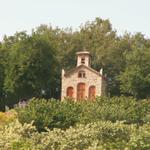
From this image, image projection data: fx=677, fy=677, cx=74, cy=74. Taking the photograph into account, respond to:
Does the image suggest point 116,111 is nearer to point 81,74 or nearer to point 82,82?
point 82,82

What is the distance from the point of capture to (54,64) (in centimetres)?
6328

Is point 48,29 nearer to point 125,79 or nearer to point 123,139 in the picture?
point 125,79

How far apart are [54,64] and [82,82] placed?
312cm

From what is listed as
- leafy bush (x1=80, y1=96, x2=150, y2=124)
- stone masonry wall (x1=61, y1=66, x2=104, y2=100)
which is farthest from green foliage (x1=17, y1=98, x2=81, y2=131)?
stone masonry wall (x1=61, y1=66, x2=104, y2=100)

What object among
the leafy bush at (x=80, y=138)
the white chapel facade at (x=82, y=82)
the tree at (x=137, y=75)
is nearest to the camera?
the leafy bush at (x=80, y=138)

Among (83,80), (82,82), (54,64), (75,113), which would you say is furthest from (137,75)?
(75,113)

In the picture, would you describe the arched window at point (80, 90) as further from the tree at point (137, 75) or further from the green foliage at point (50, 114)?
the green foliage at point (50, 114)

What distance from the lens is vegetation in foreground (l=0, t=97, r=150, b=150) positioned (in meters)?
27.4

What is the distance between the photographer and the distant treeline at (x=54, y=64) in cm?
6069

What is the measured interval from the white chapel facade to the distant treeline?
1492 mm

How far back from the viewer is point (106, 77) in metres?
66.8

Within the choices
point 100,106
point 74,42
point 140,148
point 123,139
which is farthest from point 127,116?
point 74,42

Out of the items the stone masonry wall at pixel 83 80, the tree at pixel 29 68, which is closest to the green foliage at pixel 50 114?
the tree at pixel 29 68

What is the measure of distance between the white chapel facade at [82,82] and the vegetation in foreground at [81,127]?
1474cm
